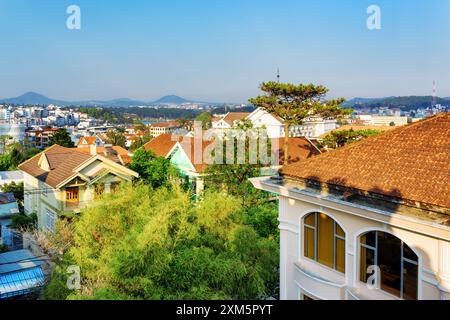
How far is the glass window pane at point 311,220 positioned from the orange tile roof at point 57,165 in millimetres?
11277

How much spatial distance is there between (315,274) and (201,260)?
2129mm

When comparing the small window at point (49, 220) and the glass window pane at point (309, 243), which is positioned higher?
the glass window pane at point (309, 243)

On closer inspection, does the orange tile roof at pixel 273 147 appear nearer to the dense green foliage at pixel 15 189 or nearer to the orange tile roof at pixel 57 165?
the orange tile roof at pixel 57 165

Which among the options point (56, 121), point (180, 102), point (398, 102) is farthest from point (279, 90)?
point (180, 102)

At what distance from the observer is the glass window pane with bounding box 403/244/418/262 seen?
5.89 metres

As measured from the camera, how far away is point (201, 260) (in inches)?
317

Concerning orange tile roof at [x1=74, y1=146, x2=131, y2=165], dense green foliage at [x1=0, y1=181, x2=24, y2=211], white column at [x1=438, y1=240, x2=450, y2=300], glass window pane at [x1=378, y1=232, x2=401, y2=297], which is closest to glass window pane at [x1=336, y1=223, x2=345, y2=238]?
glass window pane at [x1=378, y1=232, x2=401, y2=297]

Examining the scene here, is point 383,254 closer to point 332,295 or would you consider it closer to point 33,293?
point 332,295

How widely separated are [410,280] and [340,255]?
1207 mm

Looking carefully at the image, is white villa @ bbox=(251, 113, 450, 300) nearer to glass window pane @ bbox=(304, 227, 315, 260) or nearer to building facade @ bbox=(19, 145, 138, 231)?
glass window pane @ bbox=(304, 227, 315, 260)

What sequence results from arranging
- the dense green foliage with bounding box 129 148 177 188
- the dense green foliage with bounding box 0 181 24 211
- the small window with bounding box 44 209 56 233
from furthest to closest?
the dense green foliage with bounding box 0 181 24 211 → the dense green foliage with bounding box 129 148 177 188 → the small window with bounding box 44 209 56 233

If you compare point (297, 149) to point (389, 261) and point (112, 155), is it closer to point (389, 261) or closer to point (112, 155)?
point (112, 155)

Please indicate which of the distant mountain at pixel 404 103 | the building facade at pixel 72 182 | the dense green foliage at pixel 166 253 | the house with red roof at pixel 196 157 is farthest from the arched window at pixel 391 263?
the distant mountain at pixel 404 103

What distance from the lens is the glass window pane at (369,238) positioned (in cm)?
639
